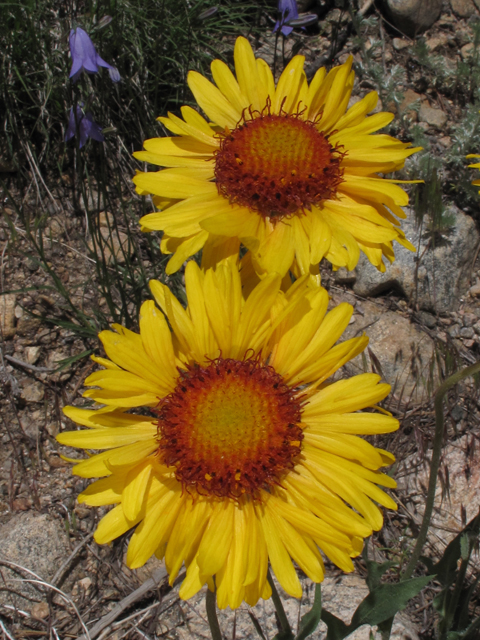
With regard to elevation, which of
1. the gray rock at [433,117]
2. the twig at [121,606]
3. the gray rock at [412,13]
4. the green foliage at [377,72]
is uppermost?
the gray rock at [412,13]

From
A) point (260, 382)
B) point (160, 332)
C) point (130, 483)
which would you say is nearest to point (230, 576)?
point (130, 483)

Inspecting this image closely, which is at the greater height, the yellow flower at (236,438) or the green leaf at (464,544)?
the yellow flower at (236,438)

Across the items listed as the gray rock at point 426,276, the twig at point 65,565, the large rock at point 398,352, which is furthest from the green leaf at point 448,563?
the gray rock at point 426,276

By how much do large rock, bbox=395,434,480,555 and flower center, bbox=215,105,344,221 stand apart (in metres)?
1.64

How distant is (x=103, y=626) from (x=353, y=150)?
2298mm

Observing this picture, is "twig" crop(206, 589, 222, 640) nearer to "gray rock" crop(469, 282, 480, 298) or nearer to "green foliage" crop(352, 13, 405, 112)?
"gray rock" crop(469, 282, 480, 298)

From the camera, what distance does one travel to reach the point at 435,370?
340cm

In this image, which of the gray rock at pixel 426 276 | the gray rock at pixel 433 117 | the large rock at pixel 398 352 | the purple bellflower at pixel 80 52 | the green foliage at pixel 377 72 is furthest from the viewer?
the gray rock at pixel 433 117

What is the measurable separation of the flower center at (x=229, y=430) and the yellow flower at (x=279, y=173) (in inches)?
15.7

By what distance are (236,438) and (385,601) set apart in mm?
707

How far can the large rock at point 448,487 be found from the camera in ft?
9.68

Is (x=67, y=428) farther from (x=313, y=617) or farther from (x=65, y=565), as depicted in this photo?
(x=313, y=617)

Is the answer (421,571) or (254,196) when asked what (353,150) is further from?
(421,571)

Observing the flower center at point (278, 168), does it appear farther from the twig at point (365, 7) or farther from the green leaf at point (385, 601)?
the twig at point (365, 7)
